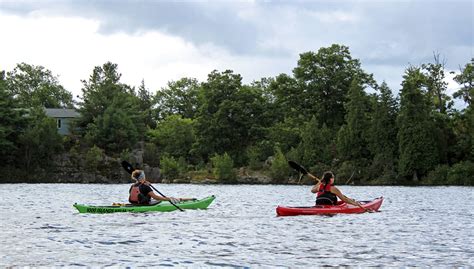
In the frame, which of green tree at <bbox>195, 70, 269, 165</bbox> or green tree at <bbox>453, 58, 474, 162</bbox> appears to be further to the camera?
green tree at <bbox>195, 70, 269, 165</bbox>

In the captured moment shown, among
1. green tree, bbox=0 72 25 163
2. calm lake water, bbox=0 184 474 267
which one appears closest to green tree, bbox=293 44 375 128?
Answer: green tree, bbox=0 72 25 163

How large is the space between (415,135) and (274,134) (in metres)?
17.9

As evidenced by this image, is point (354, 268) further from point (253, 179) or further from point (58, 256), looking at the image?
point (253, 179)

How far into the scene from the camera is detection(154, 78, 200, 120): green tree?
12106cm

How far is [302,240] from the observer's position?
65.4 ft

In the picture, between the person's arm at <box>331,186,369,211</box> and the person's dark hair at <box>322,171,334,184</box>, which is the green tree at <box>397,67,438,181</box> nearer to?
the person's arm at <box>331,186,369,211</box>

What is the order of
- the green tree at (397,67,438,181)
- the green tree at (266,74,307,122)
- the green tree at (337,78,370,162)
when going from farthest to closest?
the green tree at (266,74,307,122) < the green tree at (337,78,370,162) < the green tree at (397,67,438,181)

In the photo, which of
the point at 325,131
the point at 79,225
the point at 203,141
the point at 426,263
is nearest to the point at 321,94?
the point at 325,131

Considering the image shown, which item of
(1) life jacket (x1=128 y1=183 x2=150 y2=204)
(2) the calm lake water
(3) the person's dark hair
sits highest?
(3) the person's dark hair

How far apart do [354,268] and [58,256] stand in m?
6.86

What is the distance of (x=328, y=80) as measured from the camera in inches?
3543

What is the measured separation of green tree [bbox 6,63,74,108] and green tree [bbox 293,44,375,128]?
51.7 m

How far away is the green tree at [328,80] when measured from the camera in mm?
89250

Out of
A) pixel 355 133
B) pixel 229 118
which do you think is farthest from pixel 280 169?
pixel 229 118
